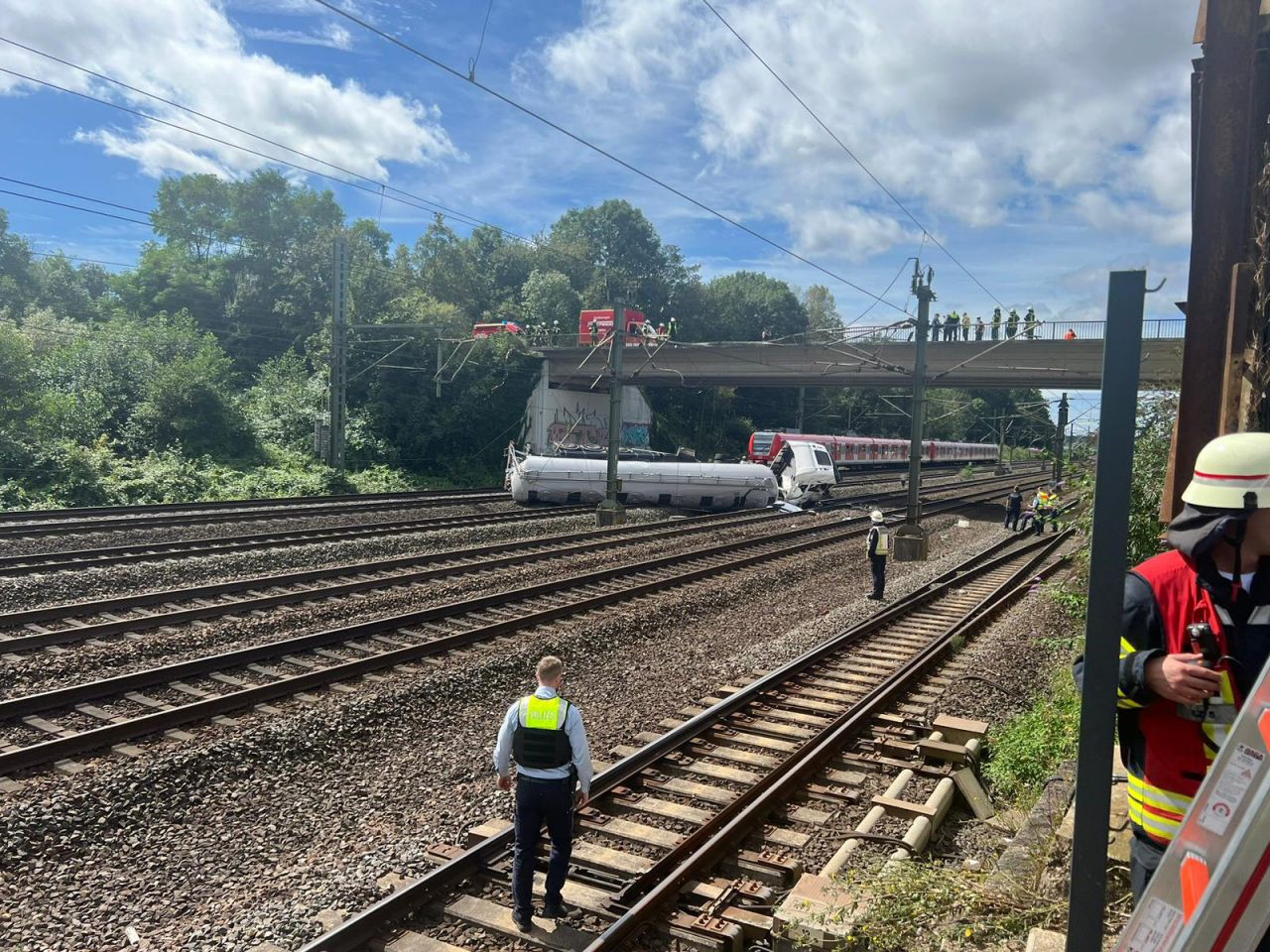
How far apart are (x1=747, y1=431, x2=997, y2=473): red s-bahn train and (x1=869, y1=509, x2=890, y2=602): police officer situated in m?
20.2

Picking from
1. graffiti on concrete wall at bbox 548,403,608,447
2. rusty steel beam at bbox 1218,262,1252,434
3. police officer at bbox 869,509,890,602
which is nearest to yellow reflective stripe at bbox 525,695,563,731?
rusty steel beam at bbox 1218,262,1252,434

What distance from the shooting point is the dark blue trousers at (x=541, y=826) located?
17.1ft

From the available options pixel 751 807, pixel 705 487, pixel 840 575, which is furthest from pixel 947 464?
pixel 751 807

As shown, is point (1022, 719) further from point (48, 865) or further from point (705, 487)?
point (705, 487)

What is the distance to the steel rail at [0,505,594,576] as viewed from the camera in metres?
15.0

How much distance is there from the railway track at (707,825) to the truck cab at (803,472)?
21913mm

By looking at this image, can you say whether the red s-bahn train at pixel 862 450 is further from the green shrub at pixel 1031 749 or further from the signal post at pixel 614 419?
the green shrub at pixel 1031 749

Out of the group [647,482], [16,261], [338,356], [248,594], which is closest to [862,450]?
[647,482]

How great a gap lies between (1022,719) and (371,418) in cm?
3618

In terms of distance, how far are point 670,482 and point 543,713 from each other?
25.1 m

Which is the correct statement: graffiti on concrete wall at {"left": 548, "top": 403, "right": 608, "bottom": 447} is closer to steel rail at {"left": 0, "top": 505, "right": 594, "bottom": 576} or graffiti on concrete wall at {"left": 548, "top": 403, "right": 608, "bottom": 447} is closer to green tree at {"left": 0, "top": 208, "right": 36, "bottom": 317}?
steel rail at {"left": 0, "top": 505, "right": 594, "bottom": 576}

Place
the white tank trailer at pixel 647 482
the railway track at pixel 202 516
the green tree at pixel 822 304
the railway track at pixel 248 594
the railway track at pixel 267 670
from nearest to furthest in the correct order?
the railway track at pixel 267 670 < the railway track at pixel 248 594 < the railway track at pixel 202 516 < the white tank trailer at pixel 647 482 < the green tree at pixel 822 304

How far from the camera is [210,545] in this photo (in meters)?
17.3

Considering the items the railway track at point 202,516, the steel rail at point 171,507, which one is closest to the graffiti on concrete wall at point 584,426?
the steel rail at point 171,507
